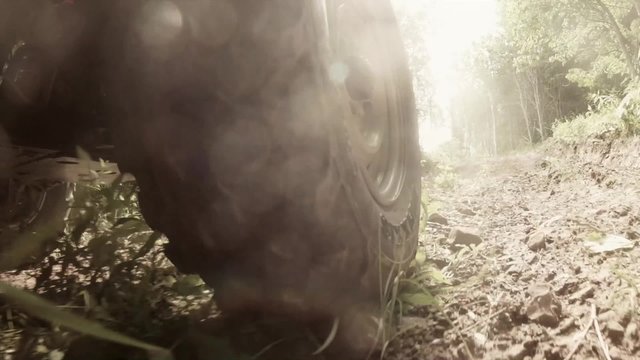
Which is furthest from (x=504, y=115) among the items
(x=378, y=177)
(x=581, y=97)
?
(x=378, y=177)

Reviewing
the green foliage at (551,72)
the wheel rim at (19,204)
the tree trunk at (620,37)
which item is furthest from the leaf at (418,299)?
the tree trunk at (620,37)

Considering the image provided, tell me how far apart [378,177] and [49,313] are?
936 millimetres

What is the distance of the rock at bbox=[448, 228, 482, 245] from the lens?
5.36 ft

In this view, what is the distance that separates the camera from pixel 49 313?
57 centimetres

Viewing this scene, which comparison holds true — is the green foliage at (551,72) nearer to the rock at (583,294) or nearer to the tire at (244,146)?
the rock at (583,294)

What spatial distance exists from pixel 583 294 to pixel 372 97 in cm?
76

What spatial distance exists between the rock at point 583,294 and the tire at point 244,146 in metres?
0.55

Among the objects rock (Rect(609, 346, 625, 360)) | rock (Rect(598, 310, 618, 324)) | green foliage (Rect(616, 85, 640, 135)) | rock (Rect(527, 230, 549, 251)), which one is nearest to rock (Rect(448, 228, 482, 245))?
rock (Rect(527, 230, 549, 251))

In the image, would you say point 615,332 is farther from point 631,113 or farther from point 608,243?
point 631,113

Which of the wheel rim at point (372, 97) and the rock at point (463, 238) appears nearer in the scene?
the wheel rim at point (372, 97)

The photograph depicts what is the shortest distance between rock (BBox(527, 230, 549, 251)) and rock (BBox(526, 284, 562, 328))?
1.57ft

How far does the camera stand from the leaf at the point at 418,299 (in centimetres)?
107

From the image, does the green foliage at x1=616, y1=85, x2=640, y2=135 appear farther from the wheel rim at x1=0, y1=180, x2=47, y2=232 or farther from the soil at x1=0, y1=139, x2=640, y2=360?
the wheel rim at x1=0, y1=180, x2=47, y2=232

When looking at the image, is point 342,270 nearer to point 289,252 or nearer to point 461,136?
point 289,252
